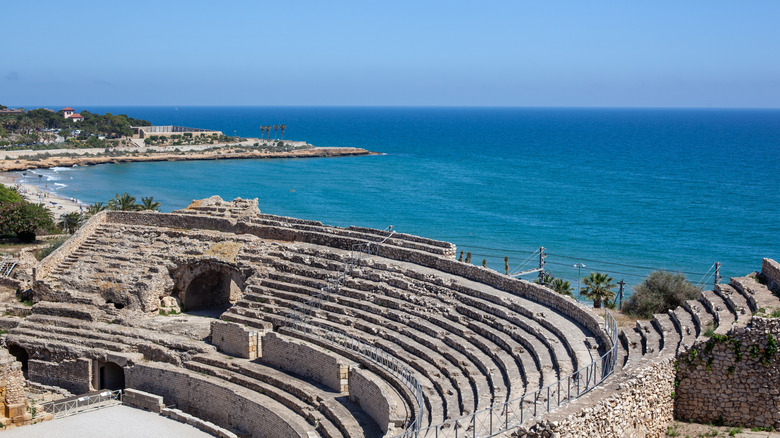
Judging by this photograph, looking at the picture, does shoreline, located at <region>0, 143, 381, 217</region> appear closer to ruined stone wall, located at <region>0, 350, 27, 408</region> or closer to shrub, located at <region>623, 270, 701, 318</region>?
ruined stone wall, located at <region>0, 350, 27, 408</region>

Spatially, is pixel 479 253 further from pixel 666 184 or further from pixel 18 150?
pixel 18 150

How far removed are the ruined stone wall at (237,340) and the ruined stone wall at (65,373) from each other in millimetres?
4722

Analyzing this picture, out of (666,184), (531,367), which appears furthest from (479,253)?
(666,184)

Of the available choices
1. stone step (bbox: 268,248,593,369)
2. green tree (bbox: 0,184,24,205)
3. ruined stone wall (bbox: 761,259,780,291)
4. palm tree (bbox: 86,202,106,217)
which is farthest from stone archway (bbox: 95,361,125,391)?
green tree (bbox: 0,184,24,205)

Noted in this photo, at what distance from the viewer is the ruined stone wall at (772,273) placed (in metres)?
21.6

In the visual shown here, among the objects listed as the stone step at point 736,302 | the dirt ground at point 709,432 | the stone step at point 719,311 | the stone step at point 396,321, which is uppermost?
the stone step at point 736,302

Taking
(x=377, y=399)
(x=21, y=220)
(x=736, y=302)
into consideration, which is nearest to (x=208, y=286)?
(x=377, y=399)

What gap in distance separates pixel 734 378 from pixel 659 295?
9617 millimetres

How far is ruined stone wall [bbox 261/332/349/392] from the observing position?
2372 cm

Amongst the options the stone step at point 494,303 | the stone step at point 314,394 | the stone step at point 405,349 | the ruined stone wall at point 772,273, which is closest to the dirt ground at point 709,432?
the stone step at point 494,303

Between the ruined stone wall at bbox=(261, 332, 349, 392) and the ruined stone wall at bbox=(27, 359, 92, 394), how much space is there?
6653mm

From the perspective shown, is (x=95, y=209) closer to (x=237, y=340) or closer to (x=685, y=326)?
(x=237, y=340)

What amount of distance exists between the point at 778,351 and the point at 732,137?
538 ft

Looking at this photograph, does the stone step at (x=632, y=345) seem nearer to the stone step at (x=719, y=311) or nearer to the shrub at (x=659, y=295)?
the stone step at (x=719, y=311)
